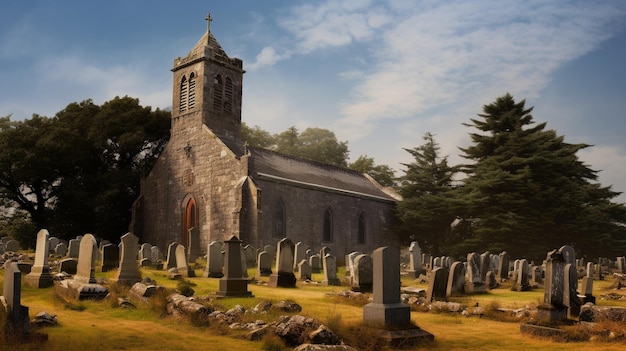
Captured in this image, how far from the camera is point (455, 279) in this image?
16.2m

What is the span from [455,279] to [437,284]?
127 centimetres

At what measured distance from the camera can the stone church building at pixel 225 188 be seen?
1262 inches

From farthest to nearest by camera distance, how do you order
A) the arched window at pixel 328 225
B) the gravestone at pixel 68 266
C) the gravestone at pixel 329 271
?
the arched window at pixel 328 225, the gravestone at pixel 329 271, the gravestone at pixel 68 266

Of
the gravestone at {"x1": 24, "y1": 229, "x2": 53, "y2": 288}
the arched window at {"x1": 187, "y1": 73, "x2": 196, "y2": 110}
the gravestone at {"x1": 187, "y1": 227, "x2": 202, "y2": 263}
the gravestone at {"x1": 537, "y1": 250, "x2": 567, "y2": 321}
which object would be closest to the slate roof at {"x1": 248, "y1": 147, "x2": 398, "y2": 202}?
the arched window at {"x1": 187, "y1": 73, "x2": 196, "y2": 110}

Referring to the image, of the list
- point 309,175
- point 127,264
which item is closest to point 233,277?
point 127,264

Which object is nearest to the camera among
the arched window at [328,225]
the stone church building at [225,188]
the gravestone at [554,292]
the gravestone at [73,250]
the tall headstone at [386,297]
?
the tall headstone at [386,297]

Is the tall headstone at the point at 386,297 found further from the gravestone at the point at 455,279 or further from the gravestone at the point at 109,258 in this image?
the gravestone at the point at 109,258

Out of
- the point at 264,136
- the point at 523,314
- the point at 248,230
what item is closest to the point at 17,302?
the point at 523,314

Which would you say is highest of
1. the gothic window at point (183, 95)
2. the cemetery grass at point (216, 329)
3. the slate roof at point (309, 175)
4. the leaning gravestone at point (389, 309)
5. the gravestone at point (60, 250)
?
the gothic window at point (183, 95)

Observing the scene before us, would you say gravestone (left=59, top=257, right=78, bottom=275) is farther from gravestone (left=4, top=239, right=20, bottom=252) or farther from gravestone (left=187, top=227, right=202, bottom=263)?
gravestone (left=4, top=239, right=20, bottom=252)

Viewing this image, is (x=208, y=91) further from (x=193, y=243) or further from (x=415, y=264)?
(x=415, y=264)

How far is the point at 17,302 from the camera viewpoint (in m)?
8.84

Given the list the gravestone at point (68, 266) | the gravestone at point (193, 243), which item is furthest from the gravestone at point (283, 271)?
the gravestone at point (193, 243)

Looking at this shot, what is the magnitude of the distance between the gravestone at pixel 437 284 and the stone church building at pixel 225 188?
16570 mm
